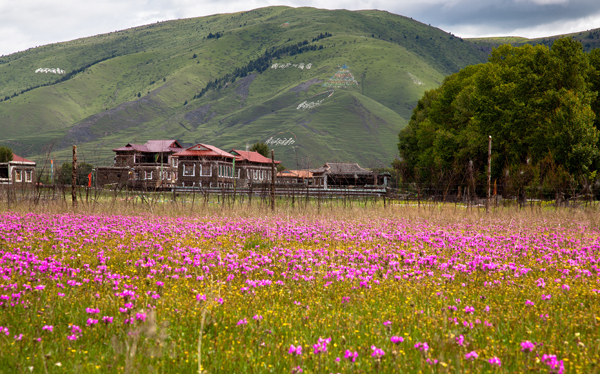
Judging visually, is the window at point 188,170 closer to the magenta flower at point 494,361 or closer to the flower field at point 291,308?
the flower field at point 291,308

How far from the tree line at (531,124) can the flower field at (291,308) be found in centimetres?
1875

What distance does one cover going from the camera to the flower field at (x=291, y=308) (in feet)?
12.5

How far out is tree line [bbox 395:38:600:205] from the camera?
29.5 m

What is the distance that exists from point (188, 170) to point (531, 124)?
62105mm

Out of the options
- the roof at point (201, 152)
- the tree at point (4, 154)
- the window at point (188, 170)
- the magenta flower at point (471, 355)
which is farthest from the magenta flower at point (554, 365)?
the tree at point (4, 154)

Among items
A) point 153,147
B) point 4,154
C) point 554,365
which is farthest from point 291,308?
point 4,154

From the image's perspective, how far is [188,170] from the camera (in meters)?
81.4

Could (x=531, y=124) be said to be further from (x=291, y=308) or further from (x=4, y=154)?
(x=4, y=154)

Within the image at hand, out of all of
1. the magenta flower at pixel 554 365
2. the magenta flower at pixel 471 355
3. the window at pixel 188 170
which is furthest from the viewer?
the window at pixel 188 170

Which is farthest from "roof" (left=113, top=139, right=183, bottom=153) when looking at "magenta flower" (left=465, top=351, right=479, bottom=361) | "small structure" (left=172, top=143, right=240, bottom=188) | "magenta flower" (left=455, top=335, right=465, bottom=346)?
"magenta flower" (left=465, top=351, right=479, bottom=361)

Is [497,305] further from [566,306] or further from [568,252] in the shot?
[568,252]

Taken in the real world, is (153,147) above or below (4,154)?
above

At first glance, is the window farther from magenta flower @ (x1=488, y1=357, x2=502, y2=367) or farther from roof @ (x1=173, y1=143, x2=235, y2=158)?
magenta flower @ (x1=488, y1=357, x2=502, y2=367)

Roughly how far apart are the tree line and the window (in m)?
49.7
